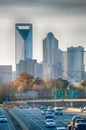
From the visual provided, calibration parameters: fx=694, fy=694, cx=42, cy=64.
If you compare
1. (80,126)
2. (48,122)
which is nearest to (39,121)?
(48,122)

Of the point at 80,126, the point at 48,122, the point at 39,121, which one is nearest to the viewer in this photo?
the point at 80,126

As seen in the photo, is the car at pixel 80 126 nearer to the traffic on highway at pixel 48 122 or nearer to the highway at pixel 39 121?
the traffic on highway at pixel 48 122

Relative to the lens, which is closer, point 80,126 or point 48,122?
point 80,126

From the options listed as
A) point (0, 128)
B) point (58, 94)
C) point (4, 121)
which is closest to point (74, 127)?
point (0, 128)

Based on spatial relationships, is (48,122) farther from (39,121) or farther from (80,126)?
(80,126)

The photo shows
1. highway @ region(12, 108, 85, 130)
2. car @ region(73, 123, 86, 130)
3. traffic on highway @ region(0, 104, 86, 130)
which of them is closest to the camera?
car @ region(73, 123, 86, 130)

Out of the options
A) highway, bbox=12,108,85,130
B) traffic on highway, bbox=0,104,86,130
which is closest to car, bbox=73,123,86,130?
traffic on highway, bbox=0,104,86,130

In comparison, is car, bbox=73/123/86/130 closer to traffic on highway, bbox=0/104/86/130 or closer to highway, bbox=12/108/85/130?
traffic on highway, bbox=0/104/86/130

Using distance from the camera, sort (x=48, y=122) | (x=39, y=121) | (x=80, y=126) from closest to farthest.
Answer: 1. (x=80, y=126)
2. (x=48, y=122)
3. (x=39, y=121)

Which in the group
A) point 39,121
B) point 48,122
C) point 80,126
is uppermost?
point 80,126

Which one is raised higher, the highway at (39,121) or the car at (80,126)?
the car at (80,126)

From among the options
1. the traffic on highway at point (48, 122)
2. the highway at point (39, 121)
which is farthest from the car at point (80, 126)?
the highway at point (39, 121)

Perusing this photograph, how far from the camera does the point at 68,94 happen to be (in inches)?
7411

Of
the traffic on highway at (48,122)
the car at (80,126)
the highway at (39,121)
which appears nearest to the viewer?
the car at (80,126)
